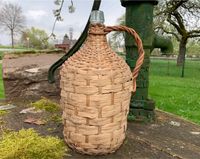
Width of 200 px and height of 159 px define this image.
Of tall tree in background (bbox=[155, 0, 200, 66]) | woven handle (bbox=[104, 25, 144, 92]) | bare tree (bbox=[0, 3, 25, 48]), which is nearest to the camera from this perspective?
woven handle (bbox=[104, 25, 144, 92])

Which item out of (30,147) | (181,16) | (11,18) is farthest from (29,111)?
(11,18)

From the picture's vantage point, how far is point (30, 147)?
4.31 feet

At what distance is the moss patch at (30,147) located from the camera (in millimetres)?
1265

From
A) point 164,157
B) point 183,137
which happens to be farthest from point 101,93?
point 183,137

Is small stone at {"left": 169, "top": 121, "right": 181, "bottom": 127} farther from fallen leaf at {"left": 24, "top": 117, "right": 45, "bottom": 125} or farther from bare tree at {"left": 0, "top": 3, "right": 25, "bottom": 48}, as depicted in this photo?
bare tree at {"left": 0, "top": 3, "right": 25, "bottom": 48}

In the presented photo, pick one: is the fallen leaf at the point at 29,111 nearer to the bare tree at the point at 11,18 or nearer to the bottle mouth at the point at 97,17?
the bottle mouth at the point at 97,17

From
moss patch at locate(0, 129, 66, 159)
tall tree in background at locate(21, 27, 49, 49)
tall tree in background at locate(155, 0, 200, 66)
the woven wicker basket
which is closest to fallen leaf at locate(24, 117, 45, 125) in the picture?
moss patch at locate(0, 129, 66, 159)

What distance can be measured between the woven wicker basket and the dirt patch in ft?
0.32

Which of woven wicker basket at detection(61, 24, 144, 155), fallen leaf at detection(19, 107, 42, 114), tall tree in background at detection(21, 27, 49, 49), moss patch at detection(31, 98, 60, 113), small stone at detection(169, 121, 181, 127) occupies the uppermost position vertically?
tall tree in background at detection(21, 27, 49, 49)

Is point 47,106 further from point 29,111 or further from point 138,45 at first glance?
point 138,45

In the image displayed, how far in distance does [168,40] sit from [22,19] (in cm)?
2825

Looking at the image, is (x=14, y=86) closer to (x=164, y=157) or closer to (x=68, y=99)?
(x=68, y=99)

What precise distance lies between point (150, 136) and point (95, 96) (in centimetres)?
60

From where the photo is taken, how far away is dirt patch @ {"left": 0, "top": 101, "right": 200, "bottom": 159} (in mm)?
1444
